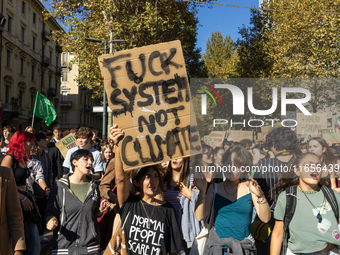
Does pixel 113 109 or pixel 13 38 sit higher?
pixel 13 38

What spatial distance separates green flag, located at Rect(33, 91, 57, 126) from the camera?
12.2 meters

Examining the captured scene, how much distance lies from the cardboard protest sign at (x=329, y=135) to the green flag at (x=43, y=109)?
8327mm

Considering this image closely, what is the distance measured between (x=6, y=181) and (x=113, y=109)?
100 centimetres

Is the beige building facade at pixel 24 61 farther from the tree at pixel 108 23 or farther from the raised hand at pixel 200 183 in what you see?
the raised hand at pixel 200 183

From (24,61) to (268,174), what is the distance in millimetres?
36583

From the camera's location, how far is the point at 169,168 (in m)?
3.98

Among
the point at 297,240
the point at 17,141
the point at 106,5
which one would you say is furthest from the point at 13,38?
the point at 297,240

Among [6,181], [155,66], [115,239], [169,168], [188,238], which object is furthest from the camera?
[169,168]

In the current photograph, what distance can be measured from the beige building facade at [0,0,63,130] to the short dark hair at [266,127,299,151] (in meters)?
26.5

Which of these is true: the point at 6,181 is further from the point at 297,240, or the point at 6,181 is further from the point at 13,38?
the point at 13,38

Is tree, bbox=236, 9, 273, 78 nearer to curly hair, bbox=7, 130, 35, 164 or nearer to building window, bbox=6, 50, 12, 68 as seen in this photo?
building window, bbox=6, 50, 12, 68

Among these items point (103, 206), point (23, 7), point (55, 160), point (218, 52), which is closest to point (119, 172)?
point (103, 206)

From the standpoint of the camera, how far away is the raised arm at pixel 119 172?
3145 millimetres

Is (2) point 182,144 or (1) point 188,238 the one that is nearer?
(2) point 182,144
